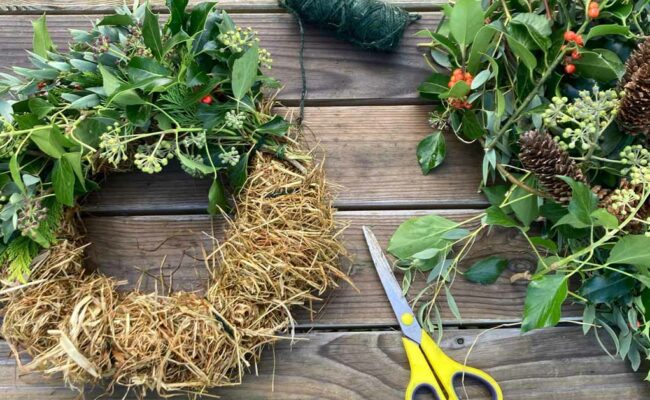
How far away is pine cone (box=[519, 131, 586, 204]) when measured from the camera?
0.74 metres

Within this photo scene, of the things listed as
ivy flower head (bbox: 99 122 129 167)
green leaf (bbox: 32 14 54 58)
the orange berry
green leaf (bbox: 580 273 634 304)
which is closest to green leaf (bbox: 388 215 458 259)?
green leaf (bbox: 580 273 634 304)

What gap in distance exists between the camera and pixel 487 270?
2.92 ft

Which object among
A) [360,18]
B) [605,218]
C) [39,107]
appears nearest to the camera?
[605,218]

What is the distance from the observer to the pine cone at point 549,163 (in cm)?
74

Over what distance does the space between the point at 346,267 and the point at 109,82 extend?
47 cm

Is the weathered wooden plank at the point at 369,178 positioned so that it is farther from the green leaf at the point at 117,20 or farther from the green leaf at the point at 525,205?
the green leaf at the point at 117,20

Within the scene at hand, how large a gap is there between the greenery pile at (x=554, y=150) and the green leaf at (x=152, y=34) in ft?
1.43

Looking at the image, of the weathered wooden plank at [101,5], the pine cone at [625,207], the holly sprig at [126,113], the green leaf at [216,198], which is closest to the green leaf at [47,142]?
the holly sprig at [126,113]

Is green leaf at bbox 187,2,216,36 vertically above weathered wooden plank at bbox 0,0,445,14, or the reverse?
green leaf at bbox 187,2,216,36

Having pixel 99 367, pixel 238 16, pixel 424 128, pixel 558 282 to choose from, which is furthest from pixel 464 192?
pixel 99 367

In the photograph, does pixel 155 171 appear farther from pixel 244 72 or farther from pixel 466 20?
pixel 466 20

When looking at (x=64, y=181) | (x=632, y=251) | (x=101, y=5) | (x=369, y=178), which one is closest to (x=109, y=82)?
(x=64, y=181)

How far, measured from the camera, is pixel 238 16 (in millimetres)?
981

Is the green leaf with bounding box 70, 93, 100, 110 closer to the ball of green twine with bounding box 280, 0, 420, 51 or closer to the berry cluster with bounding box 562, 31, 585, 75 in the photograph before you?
the ball of green twine with bounding box 280, 0, 420, 51
